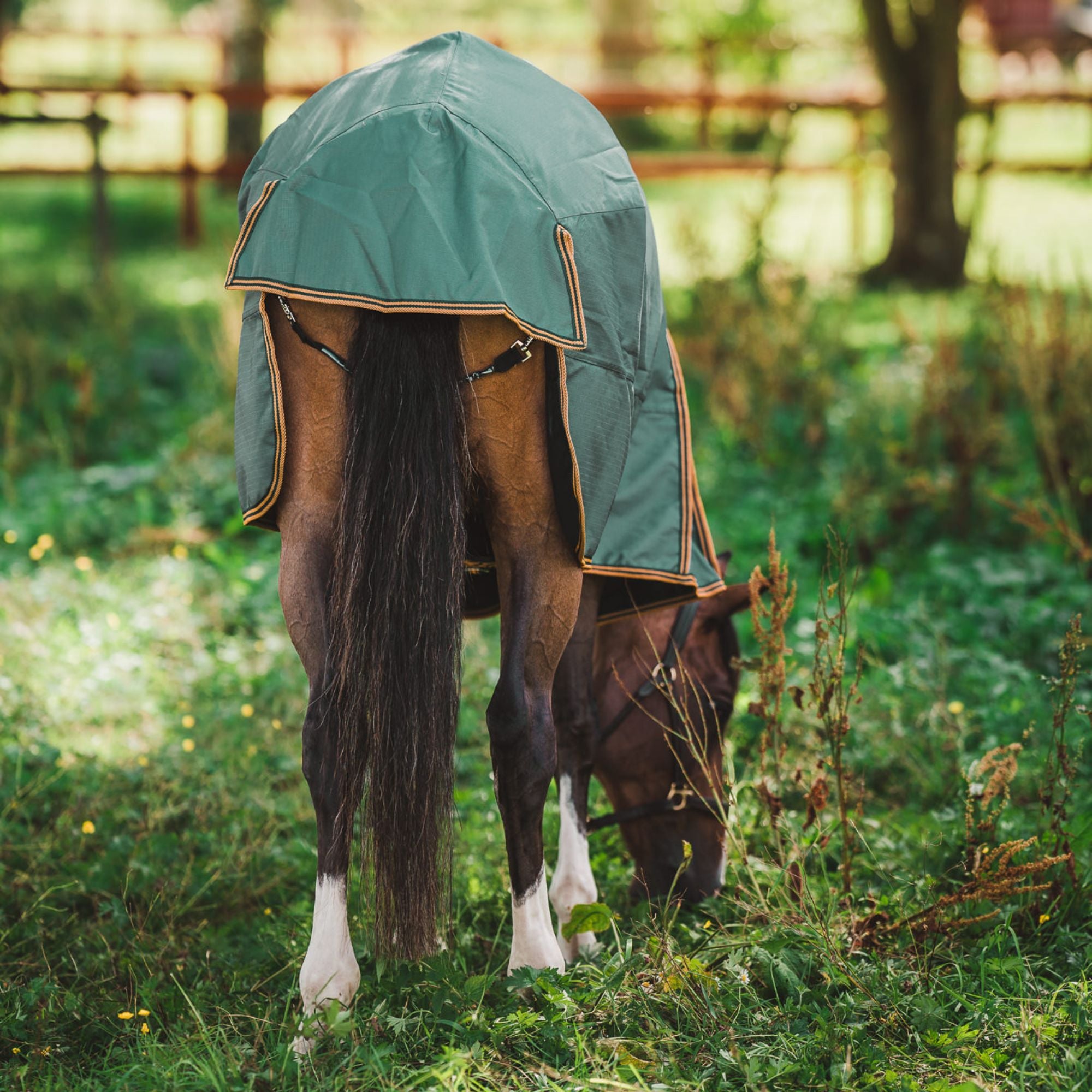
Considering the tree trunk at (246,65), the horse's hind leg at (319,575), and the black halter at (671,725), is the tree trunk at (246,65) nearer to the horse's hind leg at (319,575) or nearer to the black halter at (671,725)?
the black halter at (671,725)

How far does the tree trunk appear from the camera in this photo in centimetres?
1552

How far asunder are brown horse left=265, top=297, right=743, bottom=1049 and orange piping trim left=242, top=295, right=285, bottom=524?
2 centimetres

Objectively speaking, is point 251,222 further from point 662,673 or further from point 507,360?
point 662,673

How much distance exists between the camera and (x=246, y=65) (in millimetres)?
16219

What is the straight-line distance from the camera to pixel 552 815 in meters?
3.34

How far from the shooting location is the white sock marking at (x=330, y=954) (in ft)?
7.64

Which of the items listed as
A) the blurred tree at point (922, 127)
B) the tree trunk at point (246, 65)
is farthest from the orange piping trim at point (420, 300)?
the tree trunk at point (246, 65)

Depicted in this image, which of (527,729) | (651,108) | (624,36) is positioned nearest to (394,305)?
(527,729)

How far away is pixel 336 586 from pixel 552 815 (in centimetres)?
129

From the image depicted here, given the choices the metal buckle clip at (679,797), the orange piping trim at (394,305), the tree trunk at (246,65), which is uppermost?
the tree trunk at (246,65)

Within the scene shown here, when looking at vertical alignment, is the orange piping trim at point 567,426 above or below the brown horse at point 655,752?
above

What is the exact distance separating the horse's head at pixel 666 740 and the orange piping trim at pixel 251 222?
1.22 metres

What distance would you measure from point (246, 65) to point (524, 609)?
1579 centimetres

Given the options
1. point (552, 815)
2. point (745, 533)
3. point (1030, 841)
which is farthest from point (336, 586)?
point (745, 533)
